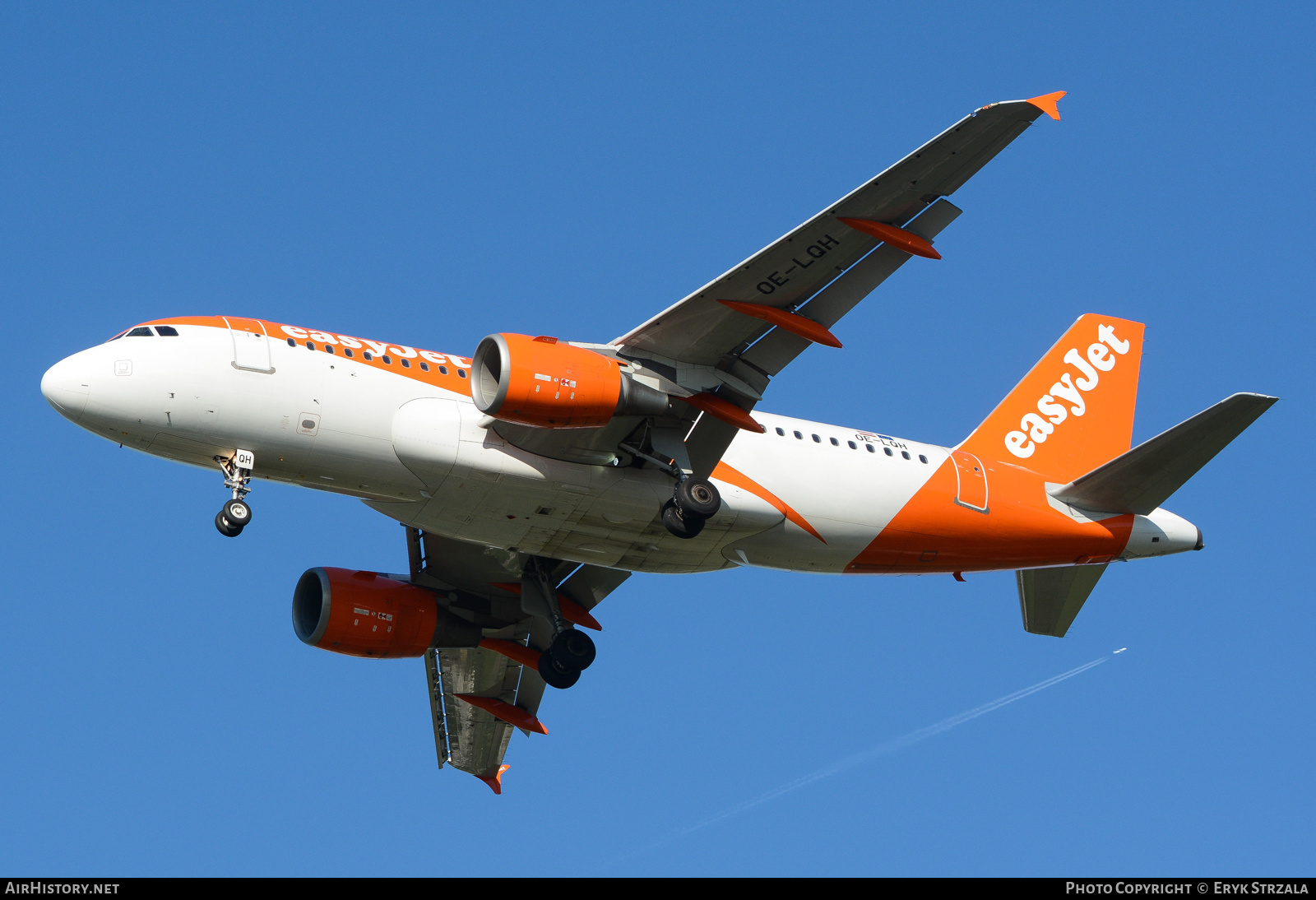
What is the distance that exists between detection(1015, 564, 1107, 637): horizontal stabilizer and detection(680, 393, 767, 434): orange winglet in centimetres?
869

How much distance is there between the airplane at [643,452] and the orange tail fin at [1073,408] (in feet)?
0.28

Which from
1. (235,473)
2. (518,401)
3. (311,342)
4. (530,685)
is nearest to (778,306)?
(518,401)

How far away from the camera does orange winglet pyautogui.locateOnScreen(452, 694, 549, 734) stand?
33.5 meters

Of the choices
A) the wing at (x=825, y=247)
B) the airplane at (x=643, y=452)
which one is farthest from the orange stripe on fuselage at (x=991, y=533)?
the wing at (x=825, y=247)

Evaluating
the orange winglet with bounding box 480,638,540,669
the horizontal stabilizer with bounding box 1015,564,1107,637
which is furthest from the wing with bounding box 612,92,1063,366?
the horizontal stabilizer with bounding box 1015,564,1107,637

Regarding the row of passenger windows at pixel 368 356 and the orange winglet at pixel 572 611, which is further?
the orange winglet at pixel 572 611

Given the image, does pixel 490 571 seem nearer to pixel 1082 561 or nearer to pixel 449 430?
pixel 449 430

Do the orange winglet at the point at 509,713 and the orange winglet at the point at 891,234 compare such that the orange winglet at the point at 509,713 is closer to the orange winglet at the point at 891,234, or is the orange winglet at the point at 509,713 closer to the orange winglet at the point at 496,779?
the orange winglet at the point at 496,779

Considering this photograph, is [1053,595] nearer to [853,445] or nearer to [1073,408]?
[1073,408]

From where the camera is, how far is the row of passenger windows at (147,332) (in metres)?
24.7

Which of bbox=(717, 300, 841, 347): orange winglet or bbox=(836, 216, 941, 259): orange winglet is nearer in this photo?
bbox=(836, 216, 941, 259): orange winglet

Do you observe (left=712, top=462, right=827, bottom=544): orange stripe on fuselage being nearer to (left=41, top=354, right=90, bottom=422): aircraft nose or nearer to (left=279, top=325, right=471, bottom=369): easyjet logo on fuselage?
(left=279, top=325, right=471, bottom=369): easyjet logo on fuselage

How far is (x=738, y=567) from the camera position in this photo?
29500 millimetres
